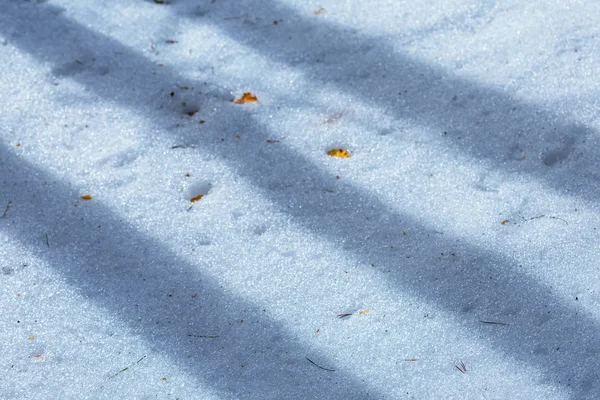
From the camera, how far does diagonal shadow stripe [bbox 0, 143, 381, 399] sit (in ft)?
6.88

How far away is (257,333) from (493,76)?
4.93 feet

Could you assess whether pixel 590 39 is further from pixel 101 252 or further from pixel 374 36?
pixel 101 252

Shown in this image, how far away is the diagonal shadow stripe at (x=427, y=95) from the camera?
2623mm

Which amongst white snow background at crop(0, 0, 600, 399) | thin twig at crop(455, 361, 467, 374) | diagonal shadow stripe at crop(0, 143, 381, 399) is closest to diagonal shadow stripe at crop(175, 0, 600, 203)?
white snow background at crop(0, 0, 600, 399)

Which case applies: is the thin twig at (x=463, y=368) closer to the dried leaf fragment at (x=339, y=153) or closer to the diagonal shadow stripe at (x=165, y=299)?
the diagonal shadow stripe at (x=165, y=299)

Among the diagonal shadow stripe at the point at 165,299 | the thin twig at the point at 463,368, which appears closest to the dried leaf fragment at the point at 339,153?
the diagonal shadow stripe at the point at 165,299

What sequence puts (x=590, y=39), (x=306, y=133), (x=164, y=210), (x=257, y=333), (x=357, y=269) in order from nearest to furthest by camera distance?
(x=257, y=333), (x=357, y=269), (x=164, y=210), (x=306, y=133), (x=590, y=39)

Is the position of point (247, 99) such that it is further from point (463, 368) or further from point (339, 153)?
point (463, 368)

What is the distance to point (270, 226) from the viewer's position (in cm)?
249

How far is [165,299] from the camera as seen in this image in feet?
7.55

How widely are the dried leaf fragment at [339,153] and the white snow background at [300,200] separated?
2cm

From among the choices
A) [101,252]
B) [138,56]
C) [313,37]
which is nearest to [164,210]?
[101,252]

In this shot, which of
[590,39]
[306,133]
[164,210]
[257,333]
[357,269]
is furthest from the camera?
[590,39]

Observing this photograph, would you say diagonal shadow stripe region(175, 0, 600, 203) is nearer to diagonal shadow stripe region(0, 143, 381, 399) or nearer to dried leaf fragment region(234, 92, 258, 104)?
dried leaf fragment region(234, 92, 258, 104)
